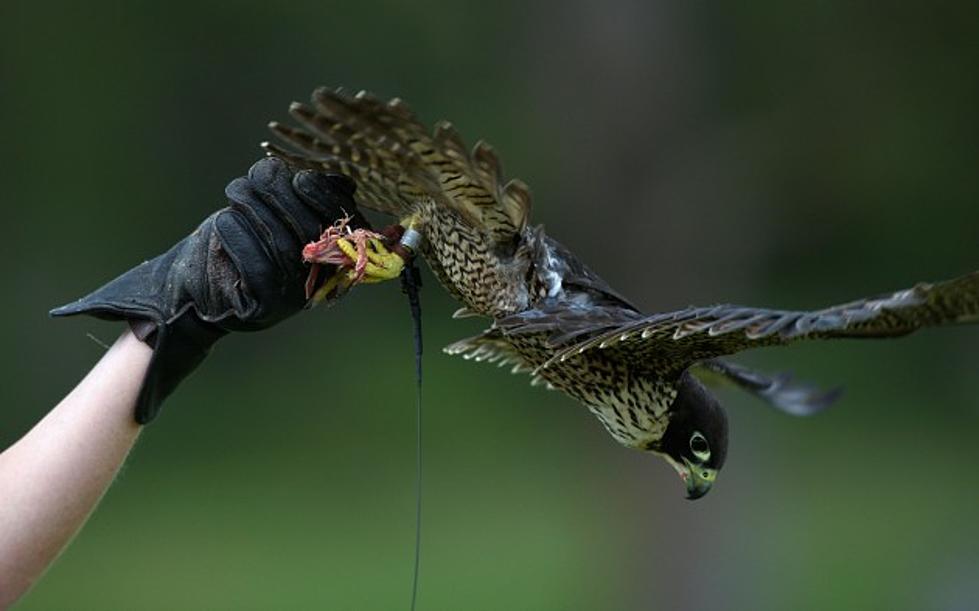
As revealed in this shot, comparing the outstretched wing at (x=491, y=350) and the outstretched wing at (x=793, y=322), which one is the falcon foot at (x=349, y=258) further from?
the outstretched wing at (x=491, y=350)

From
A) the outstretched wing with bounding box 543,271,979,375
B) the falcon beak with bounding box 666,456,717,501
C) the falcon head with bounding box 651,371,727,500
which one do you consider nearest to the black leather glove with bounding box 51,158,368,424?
the outstretched wing with bounding box 543,271,979,375

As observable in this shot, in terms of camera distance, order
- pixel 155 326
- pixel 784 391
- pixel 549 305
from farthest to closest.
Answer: pixel 784 391 → pixel 549 305 → pixel 155 326

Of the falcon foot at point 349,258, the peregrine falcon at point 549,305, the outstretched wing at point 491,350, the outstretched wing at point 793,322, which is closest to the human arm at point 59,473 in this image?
the falcon foot at point 349,258

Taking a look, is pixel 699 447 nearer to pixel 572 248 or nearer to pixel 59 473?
pixel 59 473

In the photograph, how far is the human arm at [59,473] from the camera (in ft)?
7.44

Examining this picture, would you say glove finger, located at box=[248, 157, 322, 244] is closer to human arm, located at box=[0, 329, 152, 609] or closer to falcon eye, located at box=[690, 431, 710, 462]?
human arm, located at box=[0, 329, 152, 609]

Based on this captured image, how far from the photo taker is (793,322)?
2.45m

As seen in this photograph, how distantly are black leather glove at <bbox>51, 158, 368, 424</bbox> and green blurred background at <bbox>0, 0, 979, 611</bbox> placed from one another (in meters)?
3.54

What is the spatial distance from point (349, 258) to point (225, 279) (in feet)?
0.73

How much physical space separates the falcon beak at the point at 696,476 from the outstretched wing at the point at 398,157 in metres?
0.68

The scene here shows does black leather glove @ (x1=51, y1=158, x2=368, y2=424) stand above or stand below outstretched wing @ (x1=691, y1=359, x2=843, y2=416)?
below

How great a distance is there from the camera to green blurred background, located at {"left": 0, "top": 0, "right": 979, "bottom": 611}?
641 centimetres

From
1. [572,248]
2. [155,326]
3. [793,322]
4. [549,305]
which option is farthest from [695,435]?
[572,248]

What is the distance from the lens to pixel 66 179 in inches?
427
